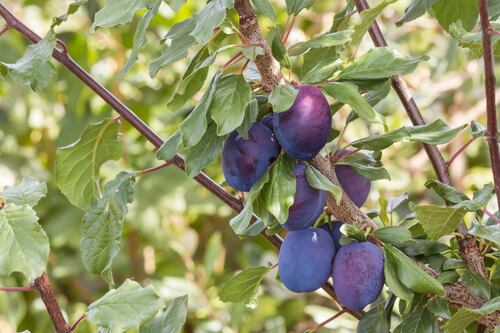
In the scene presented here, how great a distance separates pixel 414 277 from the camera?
1.99ft

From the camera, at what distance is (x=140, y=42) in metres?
0.61

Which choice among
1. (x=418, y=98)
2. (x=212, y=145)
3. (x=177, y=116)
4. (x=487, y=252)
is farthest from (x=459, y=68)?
(x=212, y=145)

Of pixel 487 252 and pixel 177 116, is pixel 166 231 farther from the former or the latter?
pixel 487 252

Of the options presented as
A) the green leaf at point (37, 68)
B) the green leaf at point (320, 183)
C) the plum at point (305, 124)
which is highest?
the green leaf at point (37, 68)

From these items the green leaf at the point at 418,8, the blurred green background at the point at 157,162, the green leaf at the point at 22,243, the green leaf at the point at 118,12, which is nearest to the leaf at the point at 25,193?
the green leaf at the point at 22,243

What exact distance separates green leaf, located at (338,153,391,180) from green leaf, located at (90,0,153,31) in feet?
0.62

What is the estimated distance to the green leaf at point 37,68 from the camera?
649mm

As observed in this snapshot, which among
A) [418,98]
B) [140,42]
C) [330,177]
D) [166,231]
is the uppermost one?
[140,42]

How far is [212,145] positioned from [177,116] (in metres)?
0.84

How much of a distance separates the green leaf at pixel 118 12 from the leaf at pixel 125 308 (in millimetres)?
189

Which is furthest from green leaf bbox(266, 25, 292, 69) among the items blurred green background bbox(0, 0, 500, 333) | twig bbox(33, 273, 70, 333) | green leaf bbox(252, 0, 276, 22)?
blurred green background bbox(0, 0, 500, 333)

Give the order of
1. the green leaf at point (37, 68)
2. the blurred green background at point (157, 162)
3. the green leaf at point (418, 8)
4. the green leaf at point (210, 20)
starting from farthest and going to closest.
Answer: the blurred green background at point (157, 162) < the green leaf at point (418, 8) < the green leaf at point (37, 68) < the green leaf at point (210, 20)

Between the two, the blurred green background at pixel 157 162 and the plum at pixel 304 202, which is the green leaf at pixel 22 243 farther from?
the blurred green background at pixel 157 162

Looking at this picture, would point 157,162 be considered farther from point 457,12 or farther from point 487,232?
point 487,232
